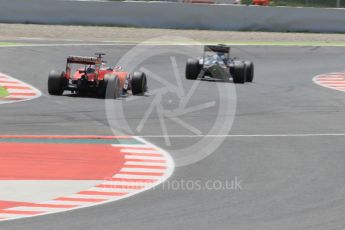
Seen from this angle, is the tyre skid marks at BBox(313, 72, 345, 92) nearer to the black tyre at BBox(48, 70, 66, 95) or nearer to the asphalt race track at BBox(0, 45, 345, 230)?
the asphalt race track at BBox(0, 45, 345, 230)

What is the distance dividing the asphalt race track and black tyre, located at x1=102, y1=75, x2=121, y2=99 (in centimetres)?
26

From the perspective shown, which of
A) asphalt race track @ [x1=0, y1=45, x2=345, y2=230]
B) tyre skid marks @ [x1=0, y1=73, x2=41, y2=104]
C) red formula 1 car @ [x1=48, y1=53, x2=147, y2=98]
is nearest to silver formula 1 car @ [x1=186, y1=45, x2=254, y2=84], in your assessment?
asphalt race track @ [x1=0, y1=45, x2=345, y2=230]

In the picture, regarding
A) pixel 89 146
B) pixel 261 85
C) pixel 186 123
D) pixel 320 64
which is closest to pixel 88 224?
pixel 89 146

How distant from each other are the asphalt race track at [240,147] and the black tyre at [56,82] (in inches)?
10.3

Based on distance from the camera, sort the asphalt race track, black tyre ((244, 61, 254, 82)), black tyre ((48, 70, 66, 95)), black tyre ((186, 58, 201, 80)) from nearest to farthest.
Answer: the asphalt race track
black tyre ((48, 70, 66, 95))
black tyre ((186, 58, 201, 80))
black tyre ((244, 61, 254, 82))

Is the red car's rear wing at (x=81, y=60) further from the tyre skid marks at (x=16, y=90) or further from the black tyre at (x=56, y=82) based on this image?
the tyre skid marks at (x=16, y=90)

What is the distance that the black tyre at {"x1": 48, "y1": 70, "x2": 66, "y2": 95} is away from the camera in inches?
806

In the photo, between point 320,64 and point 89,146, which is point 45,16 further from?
point 89,146

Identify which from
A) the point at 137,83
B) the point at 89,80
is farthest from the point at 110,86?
the point at 137,83

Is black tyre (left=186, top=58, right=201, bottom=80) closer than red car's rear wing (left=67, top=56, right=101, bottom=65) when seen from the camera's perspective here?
No

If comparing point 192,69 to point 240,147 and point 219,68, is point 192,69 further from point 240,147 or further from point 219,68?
point 240,147

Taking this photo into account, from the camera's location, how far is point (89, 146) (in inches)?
562

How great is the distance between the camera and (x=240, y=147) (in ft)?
48.1

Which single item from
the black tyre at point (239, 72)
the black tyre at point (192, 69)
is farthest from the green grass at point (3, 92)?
the black tyre at point (239, 72)
